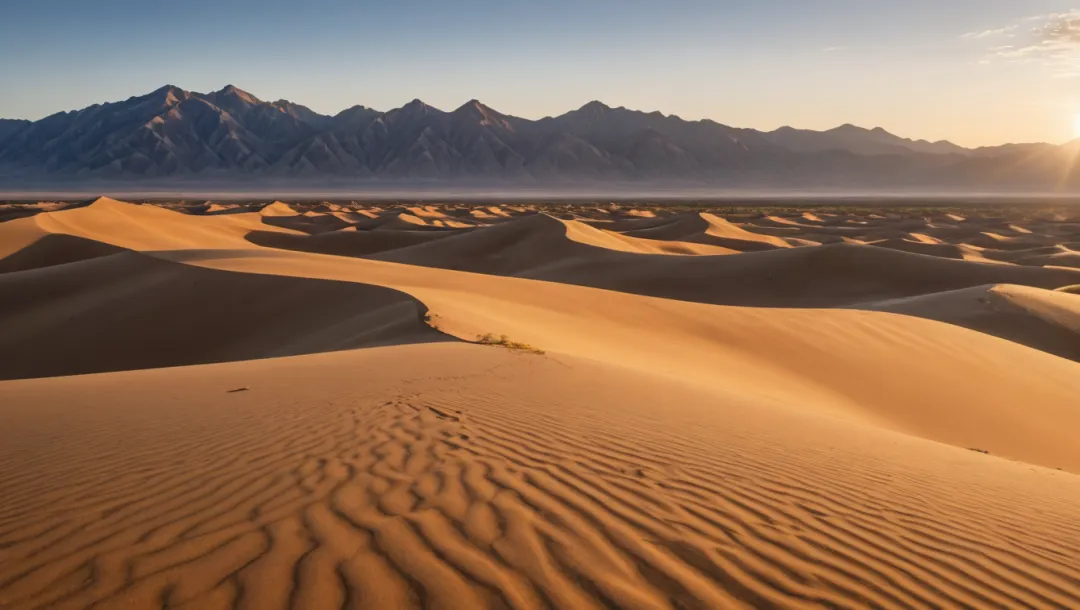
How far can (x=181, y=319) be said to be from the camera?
14.5m

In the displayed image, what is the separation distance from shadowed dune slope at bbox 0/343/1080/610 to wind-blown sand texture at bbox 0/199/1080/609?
0.02 meters

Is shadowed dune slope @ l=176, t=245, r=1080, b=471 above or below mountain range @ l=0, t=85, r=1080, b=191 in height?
below

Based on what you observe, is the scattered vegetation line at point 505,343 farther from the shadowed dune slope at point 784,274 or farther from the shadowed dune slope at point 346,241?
the shadowed dune slope at point 346,241

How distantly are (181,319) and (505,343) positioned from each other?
8.67 m

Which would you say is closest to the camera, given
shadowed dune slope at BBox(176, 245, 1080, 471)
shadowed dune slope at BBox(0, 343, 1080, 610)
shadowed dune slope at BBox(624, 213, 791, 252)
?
shadowed dune slope at BBox(0, 343, 1080, 610)

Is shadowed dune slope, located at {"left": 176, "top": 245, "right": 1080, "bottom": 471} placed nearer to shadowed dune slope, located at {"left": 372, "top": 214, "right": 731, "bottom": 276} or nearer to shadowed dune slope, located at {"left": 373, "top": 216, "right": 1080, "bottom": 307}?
shadowed dune slope, located at {"left": 373, "top": 216, "right": 1080, "bottom": 307}

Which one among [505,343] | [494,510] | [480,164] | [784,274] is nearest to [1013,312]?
[784,274]

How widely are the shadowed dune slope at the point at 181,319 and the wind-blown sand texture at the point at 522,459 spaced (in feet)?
0.30

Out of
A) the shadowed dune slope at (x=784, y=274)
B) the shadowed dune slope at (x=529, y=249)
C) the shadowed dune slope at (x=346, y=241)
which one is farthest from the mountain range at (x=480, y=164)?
the shadowed dune slope at (x=784, y=274)

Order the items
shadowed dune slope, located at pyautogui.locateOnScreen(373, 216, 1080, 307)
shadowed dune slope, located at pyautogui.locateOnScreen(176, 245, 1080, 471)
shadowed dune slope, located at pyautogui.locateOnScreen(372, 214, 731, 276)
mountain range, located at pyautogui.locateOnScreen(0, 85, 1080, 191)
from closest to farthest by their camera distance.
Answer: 1. shadowed dune slope, located at pyautogui.locateOnScreen(176, 245, 1080, 471)
2. shadowed dune slope, located at pyautogui.locateOnScreen(373, 216, 1080, 307)
3. shadowed dune slope, located at pyautogui.locateOnScreen(372, 214, 731, 276)
4. mountain range, located at pyautogui.locateOnScreen(0, 85, 1080, 191)

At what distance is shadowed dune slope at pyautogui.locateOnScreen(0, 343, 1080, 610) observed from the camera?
9.20 ft

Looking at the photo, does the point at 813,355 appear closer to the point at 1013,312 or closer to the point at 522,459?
the point at 1013,312

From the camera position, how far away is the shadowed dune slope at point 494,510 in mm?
2805

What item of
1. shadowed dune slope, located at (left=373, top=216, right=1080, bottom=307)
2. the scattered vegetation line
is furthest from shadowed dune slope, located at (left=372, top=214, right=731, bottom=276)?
the scattered vegetation line
